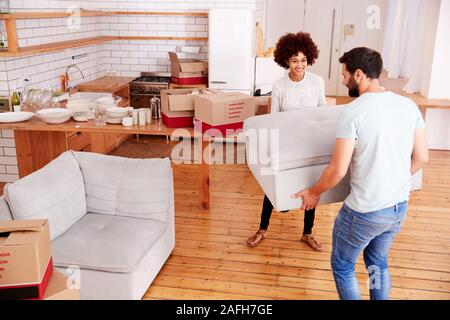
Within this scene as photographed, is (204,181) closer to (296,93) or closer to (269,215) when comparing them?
(269,215)

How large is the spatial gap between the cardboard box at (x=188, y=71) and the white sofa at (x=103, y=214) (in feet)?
11.2

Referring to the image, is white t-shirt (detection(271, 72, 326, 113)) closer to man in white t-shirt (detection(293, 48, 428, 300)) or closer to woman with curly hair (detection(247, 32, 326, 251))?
woman with curly hair (detection(247, 32, 326, 251))

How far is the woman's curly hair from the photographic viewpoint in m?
3.55

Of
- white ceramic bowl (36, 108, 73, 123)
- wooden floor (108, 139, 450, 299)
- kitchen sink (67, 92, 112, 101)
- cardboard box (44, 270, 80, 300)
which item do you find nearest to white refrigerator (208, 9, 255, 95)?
kitchen sink (67, 92, 112, 101)

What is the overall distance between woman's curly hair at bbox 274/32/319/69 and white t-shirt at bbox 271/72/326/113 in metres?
0.15

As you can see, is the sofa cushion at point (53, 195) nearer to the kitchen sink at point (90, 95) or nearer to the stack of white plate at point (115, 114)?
the stack of white plate at point (115, 114)

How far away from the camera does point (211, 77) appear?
6.86m

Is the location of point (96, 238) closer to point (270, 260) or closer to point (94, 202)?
point (94, 202)

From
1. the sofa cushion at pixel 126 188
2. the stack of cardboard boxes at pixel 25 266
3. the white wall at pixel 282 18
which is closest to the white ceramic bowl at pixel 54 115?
the sofa cushion at pixel 126 188

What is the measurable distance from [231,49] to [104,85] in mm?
1799

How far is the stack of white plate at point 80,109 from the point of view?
4566 millimetres

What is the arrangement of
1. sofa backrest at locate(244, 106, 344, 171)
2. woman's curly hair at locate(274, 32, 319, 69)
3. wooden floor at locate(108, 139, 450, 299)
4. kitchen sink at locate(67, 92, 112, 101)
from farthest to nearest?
kitchen sink at locate(67, 92, 112, 101) < woman's curly hair at locate(274, 32, 319, 69) < wooden floor at locate(108, 139, 450, 299) < sofa backrest at locate(244, 106, 344, 171)
